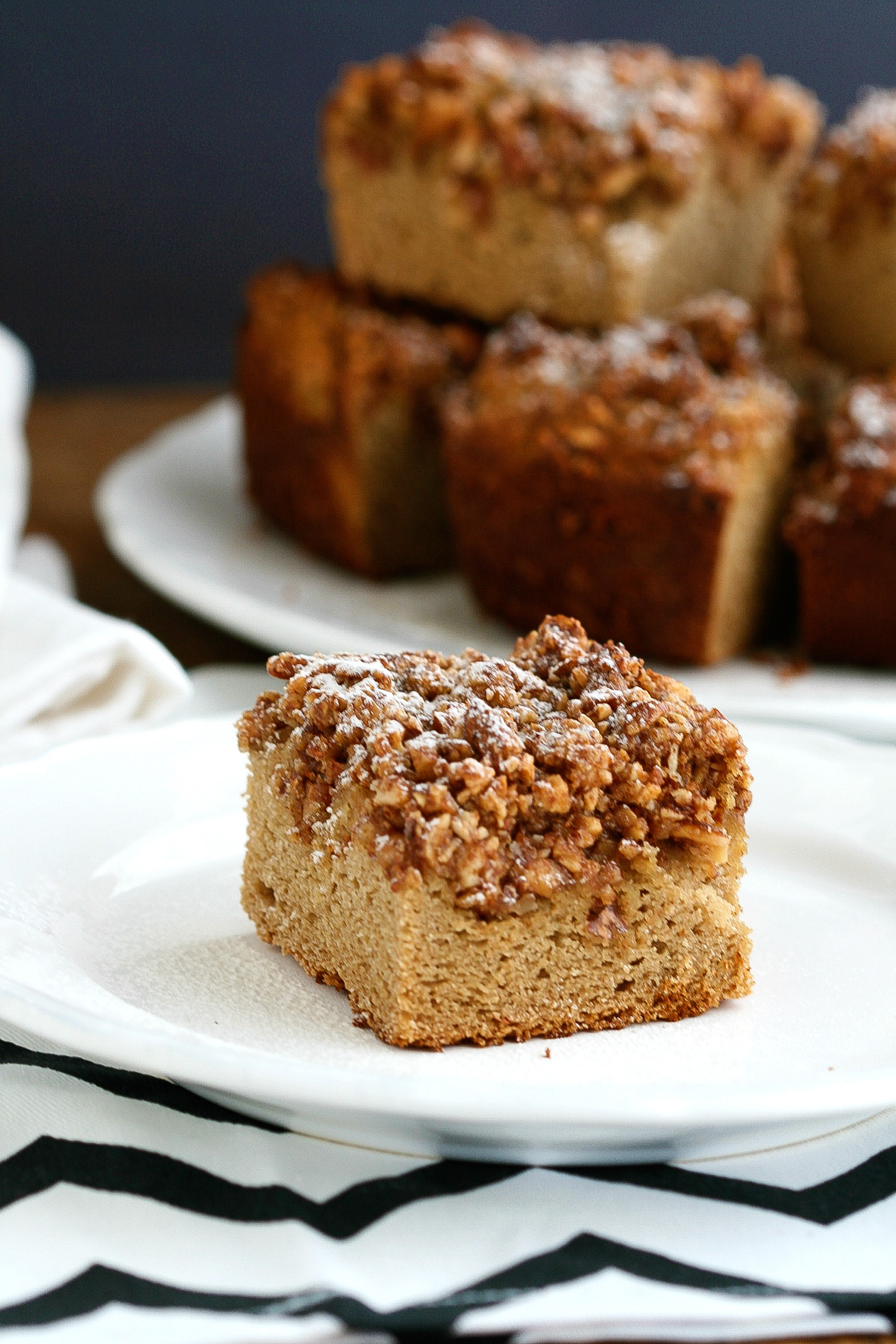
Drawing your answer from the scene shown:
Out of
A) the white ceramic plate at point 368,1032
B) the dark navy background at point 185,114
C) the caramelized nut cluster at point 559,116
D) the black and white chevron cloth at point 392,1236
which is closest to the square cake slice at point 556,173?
the caramelized nut cluster at point 559,116

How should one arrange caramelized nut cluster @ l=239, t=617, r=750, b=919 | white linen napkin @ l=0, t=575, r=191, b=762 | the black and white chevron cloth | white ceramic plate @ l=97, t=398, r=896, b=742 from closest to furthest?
the black and white chevron cloth < caramelized nut cluster @ l=239, t=617, r=750, b=919 < white linen napkin @ l=0, t=575, r=191, b=762 < white ceramic plate @ l=97, t=398, r=896, b=742

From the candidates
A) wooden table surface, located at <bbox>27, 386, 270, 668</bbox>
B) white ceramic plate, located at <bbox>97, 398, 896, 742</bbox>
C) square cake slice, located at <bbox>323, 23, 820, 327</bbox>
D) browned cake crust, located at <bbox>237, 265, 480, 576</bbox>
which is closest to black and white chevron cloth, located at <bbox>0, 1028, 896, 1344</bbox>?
white ceramic plate, located at <bbox>97, 398, 896, 742</bbox>

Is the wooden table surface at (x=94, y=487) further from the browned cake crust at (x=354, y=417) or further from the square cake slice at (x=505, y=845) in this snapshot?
the square cake slice at (x=505, y=845)

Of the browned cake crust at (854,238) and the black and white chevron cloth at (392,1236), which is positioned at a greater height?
the browned cake crust at (854,238)

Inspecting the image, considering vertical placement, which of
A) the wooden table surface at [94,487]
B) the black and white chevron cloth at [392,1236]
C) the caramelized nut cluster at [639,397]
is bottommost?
the wooden table surface at [94,487]

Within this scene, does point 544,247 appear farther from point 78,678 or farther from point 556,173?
point 78,678

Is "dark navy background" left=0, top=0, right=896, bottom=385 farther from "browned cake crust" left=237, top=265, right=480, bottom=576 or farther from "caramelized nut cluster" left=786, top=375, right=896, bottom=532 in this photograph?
"caramelized nut cluster" left=786, top=375, right=896, bottom=532
